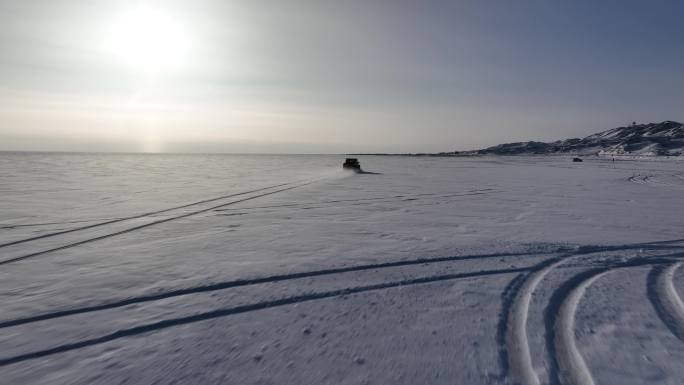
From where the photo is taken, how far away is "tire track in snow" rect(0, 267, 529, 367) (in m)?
2.96

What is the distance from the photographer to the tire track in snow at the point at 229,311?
296 centimetres

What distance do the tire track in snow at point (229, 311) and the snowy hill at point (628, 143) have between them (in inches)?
4274

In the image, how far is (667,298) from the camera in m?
3.99

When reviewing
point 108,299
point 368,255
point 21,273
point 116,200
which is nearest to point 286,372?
point 108,299

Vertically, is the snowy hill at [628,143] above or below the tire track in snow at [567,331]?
above

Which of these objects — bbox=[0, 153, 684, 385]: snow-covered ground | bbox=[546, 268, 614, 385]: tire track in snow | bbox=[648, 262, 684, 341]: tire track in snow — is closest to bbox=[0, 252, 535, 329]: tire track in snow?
bbox=[0, 153, 684, 385]: snow-covered ground

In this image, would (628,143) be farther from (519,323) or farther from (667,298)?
(519,323)

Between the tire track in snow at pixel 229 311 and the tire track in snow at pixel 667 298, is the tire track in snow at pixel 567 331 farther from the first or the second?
the tire track in snow at pixel 229 311

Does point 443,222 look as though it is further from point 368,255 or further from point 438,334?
point 438,334

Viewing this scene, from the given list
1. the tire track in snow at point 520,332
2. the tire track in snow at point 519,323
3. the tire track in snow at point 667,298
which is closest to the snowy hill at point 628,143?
the tire track in snow at point 667,298

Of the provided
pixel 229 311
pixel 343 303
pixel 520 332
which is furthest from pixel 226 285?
pixel 520 332

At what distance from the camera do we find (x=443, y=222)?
840 centimetres

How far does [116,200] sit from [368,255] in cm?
1088

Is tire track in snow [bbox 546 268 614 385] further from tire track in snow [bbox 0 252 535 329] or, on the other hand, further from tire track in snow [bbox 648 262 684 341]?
tire track in snow [bbox 0 252 535 329]
